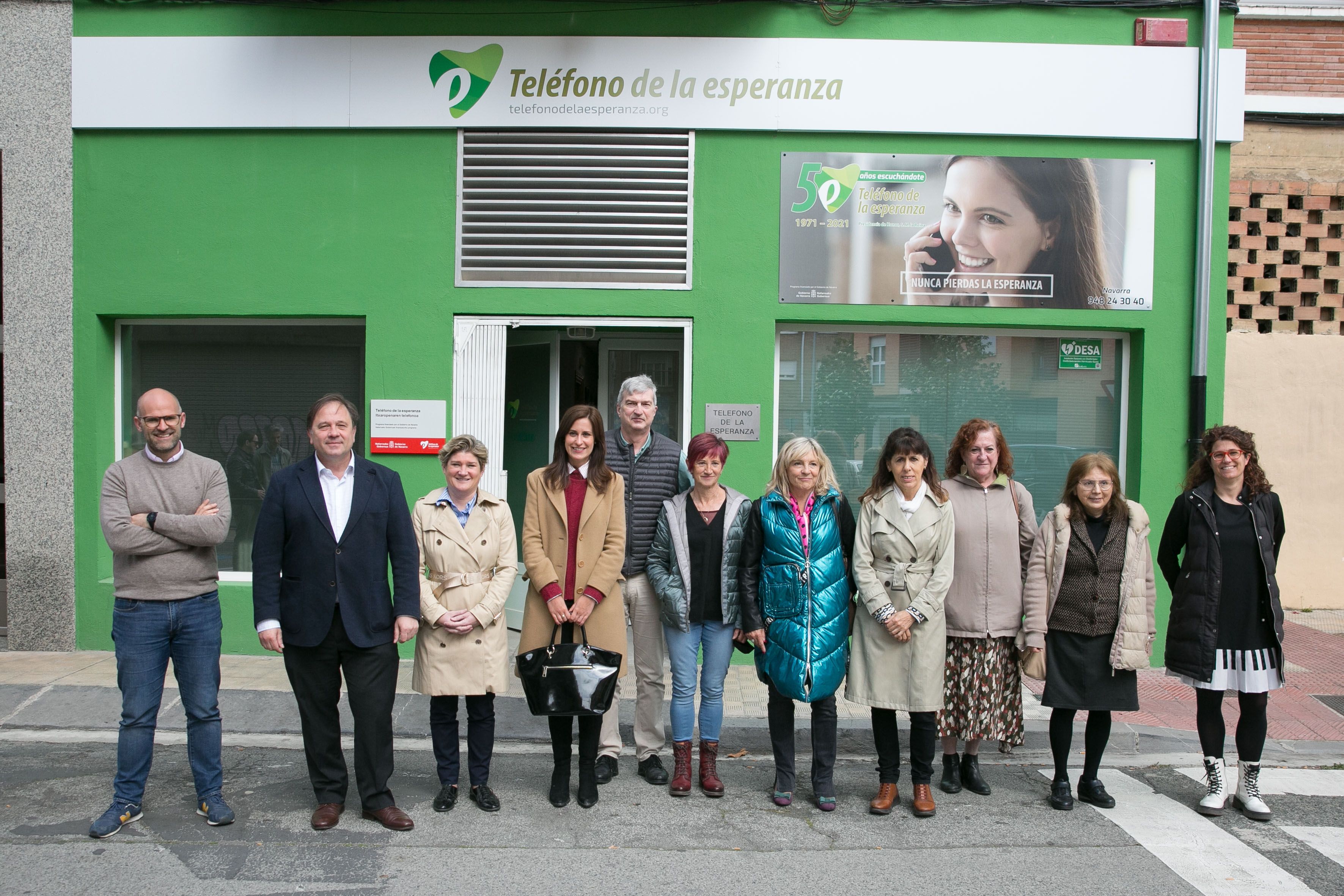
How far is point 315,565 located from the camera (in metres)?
4.30

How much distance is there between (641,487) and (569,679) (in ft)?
3.78

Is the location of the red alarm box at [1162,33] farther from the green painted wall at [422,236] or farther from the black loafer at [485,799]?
the black loafer at [485,799]

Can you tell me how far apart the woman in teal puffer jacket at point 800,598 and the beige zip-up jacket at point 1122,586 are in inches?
35.5

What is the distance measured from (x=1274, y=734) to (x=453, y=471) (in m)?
5.04

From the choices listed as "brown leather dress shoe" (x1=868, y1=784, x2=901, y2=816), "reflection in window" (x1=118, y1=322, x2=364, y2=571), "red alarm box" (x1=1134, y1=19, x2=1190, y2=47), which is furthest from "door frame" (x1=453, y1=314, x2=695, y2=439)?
"red alarm box" (x1=1134, y1=19, x2=1190, y2=47)

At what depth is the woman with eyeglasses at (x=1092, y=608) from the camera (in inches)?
182

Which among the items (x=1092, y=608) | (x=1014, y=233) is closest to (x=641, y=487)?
(x=1092, y=608)

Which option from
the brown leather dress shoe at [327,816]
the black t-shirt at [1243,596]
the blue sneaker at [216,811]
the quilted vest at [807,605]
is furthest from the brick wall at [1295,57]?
the blue sneaker at [216,811]

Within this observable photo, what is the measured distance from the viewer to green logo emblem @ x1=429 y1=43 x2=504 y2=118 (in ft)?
24.1

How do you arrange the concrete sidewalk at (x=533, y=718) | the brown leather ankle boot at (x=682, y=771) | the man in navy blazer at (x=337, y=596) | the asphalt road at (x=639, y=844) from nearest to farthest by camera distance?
1. the asphalt road at (x=639, y=844)
2. the man in navy blazer at (x=337, y=596)
3. the brown leather ankle boot at (x=682, y=771)
4. the concrete sidewalk at (x=533, y=718)

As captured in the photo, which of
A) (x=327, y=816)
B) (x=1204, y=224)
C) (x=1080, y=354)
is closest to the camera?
(x=327, y=816)

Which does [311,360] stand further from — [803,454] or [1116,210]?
[1116,210]

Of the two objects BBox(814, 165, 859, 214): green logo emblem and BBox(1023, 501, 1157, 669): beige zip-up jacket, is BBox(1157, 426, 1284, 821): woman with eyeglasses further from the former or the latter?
BBox(814, 165, 859, 214): green logo emblem

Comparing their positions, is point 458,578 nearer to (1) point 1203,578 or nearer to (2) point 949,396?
(1) point 1203,578
